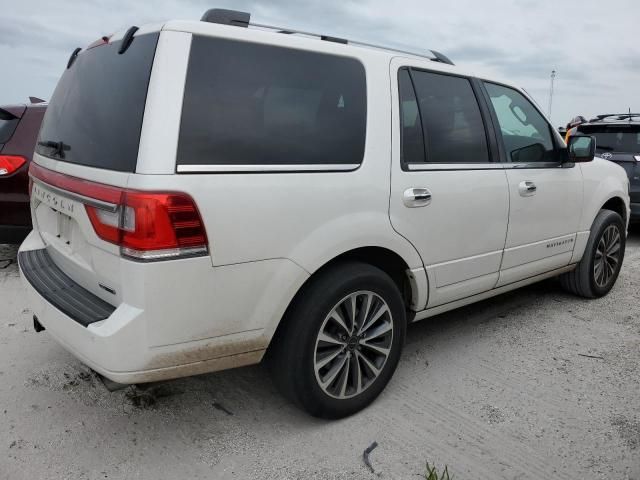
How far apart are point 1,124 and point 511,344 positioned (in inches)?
185

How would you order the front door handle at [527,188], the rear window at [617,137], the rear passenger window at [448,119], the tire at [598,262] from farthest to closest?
the rear window at [617,137] < the tire at [598,262] < the front door handle at [527,188] < the rear passenger window at [448,119]

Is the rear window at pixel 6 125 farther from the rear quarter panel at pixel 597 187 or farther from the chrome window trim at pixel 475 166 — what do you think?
the rear quarter panel at pixel 597 187

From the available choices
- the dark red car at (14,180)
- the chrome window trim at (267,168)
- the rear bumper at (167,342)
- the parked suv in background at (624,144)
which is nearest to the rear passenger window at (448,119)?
the chrome window trim at (267,168)

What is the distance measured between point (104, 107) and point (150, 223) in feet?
2.14

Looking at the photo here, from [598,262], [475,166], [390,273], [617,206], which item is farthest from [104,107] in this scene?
[617,206]

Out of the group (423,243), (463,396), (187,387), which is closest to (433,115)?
(423,243)

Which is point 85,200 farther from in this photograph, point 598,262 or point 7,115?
point 598,262

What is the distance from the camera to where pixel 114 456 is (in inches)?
92.1

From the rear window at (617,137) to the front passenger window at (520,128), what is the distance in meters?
4.22

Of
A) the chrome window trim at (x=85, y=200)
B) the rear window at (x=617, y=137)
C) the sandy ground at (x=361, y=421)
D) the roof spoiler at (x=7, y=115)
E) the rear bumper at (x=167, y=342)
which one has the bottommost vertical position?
the sandy ground at (x=361, y=421)

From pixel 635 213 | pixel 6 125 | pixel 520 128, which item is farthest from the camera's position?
pixel 635 213

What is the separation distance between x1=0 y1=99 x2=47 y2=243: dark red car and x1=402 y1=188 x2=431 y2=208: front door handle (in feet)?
11.7

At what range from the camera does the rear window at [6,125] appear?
185 inches

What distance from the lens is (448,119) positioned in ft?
9.95
